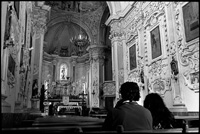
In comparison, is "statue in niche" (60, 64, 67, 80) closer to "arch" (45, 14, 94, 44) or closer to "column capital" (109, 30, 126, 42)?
"arch" (45, 14, 94, 44)

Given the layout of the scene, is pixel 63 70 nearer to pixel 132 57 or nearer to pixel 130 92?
pixel 132 57

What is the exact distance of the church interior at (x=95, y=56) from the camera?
4638 mm

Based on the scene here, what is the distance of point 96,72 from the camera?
15.9 meters

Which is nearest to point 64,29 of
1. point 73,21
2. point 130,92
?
point 73,21

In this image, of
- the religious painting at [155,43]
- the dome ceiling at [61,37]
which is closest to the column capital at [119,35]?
the religious painting at [155,43]

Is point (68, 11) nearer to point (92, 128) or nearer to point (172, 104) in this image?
point (172, 104)

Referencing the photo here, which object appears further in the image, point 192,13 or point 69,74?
point 69,74

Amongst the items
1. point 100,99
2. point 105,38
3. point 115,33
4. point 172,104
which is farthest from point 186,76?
point 105,38

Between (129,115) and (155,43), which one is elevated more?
(155,43)

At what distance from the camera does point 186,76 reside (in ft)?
20.3

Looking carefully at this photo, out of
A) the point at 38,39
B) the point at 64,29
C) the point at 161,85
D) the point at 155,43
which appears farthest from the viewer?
the point at 64,29

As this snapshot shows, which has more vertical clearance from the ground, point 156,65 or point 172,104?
point 156,65

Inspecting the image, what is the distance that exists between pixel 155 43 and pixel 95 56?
28.0ft

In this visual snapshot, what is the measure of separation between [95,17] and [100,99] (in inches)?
291
